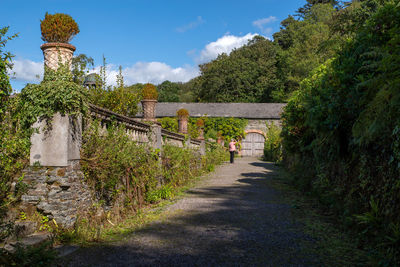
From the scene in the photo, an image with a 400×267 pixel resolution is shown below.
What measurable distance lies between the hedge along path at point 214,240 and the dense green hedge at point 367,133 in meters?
→ 0.80

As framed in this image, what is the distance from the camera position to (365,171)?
171 inches

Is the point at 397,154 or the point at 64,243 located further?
the point at 64,243

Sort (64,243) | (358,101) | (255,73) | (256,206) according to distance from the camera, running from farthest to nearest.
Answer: (255,73) → (256,206) → (358,101) → (64,243)

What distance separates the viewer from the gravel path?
347 centimetres

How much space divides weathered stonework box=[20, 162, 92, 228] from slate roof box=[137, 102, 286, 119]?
77.5 feet

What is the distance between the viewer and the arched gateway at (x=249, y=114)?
2733cm

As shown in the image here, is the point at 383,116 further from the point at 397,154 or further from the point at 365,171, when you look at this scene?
the point at 365,171

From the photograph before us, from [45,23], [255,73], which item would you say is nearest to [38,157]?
[45,23]

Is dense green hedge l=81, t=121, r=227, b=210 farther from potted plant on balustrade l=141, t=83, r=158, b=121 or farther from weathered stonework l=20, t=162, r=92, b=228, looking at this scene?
potted plant on balustrade l=141, t=83, r=158, b=121

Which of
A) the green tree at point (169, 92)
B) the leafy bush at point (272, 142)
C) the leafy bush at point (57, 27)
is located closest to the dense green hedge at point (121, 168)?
the leafy bush at point (57, 27)

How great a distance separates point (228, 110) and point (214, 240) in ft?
81.8

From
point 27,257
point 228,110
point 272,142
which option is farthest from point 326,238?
point 228,110

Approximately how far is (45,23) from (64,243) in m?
3.17

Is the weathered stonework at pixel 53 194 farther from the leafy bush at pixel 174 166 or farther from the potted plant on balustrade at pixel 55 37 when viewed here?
the leafy bush at pixel 174 166
